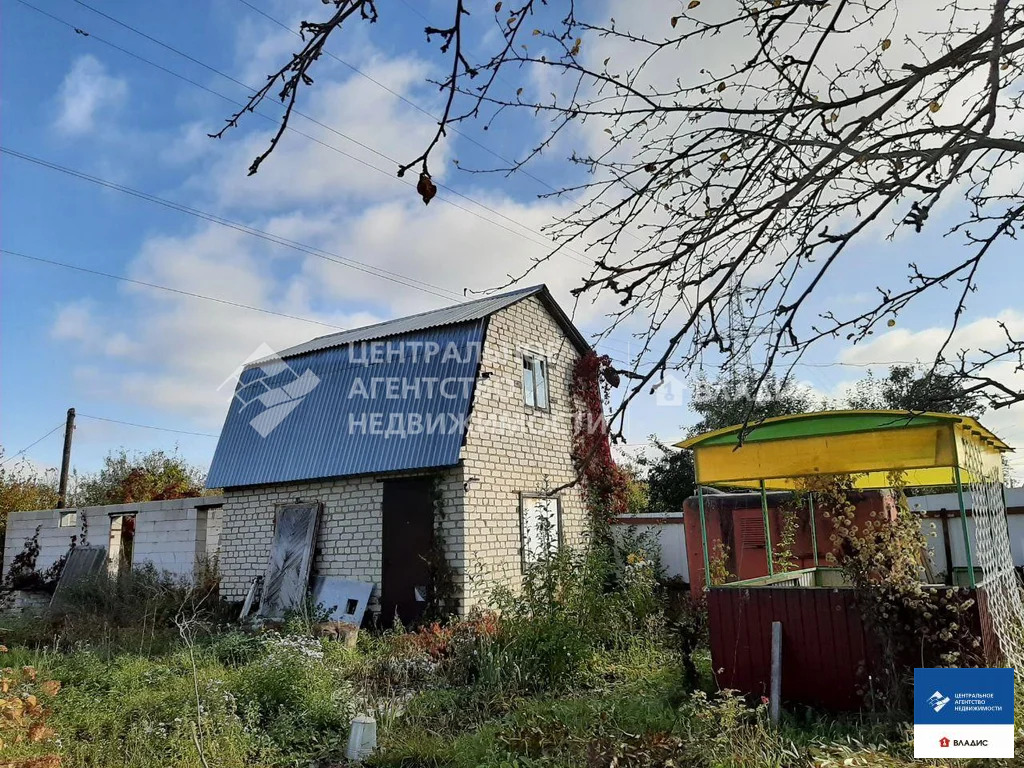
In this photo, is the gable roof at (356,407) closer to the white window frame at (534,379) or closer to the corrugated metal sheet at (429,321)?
the corrugated metal sheet at (429,321)

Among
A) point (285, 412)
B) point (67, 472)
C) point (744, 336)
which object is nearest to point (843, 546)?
point (744, 336)

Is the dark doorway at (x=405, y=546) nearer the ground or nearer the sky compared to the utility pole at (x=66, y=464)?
nearer the ground

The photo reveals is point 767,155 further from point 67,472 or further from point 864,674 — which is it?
point 67,472

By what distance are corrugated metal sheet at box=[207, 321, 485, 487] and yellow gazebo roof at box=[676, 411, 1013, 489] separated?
176 inches

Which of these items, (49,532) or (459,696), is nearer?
(459,696)

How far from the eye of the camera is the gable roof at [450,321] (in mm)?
12000

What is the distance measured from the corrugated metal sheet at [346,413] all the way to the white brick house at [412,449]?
0.02 m

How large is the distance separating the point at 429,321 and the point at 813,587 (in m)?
8.24

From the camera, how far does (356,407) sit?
1205 cm

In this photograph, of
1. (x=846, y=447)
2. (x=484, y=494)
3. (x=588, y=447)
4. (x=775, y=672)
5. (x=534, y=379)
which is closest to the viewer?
(x=775, y=672)

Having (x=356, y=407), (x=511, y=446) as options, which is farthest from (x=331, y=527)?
(x=511, y=446)

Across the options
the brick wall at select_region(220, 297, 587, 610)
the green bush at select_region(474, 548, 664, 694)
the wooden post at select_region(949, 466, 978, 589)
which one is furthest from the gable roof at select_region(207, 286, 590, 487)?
the wooden post at select_region(949, 466, 978, 589)

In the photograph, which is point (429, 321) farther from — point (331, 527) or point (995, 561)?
point (995, 561)

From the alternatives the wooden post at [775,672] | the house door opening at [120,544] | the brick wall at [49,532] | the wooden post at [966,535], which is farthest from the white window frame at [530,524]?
the brick wall at [49,532]
